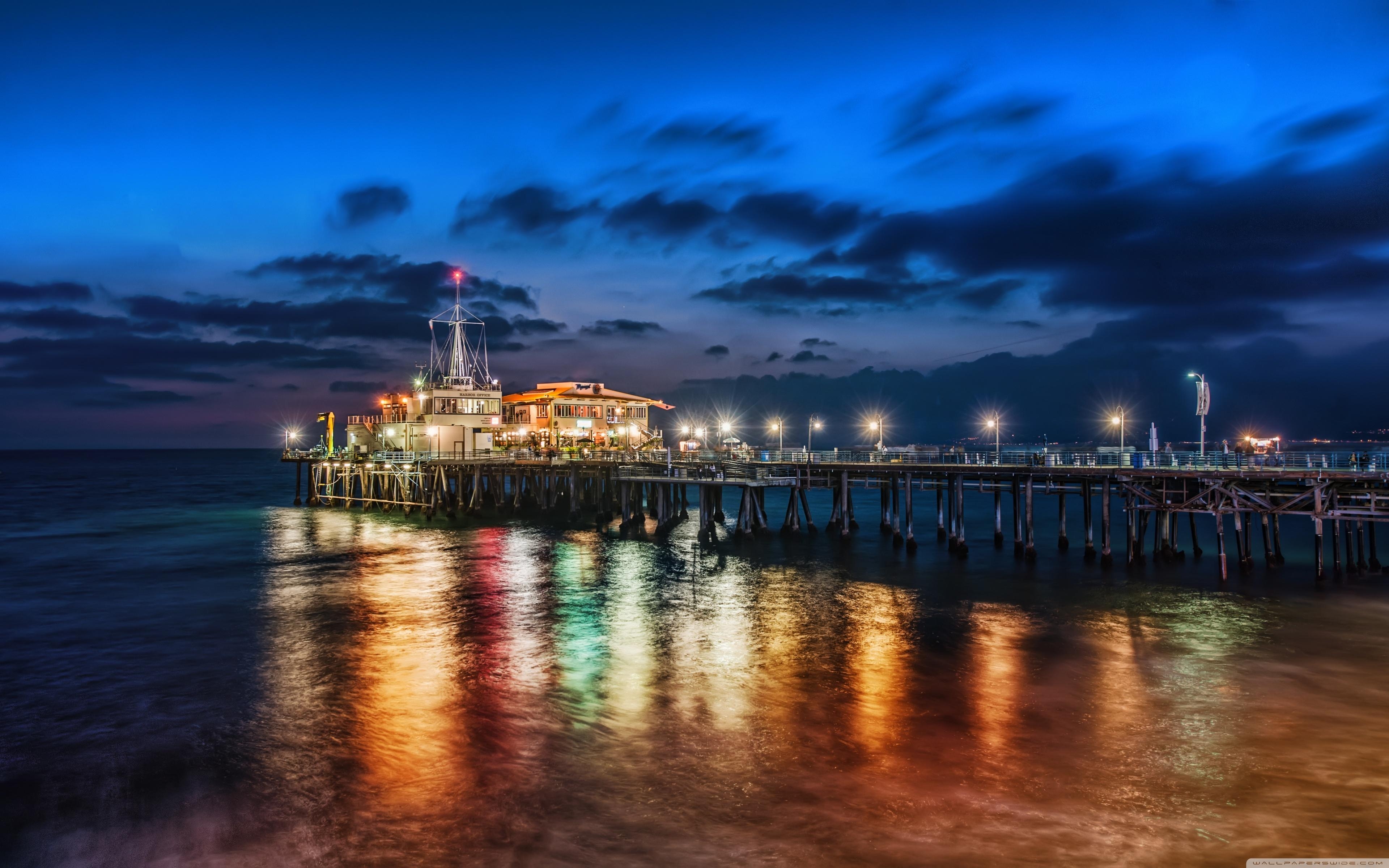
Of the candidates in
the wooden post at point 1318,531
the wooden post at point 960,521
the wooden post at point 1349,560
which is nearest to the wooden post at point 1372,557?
the wooden post at point 1349,560

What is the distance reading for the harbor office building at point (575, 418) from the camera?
76000mm

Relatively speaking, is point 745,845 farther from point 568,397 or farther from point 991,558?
point 568,397

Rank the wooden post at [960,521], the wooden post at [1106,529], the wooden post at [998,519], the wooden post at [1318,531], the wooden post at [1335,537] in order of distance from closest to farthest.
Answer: the wooden post at [1318,531] → the wooden post at [1335,537] → the wooden post at [1106,529] → the wooden post at [960,521] → the wooden post at [998,519]

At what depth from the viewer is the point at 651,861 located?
→ 484 inches

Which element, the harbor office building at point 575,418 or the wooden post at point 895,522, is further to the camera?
the harbor office building at point 575,418

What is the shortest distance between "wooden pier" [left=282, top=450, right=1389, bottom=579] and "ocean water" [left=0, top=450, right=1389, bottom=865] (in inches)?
122

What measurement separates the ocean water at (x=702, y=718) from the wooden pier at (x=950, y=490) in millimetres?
3099

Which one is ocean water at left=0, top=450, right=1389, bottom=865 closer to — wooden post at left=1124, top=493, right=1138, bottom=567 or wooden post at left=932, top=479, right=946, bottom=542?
wooden post at left=1124, top=493, right=1138, bottom=567

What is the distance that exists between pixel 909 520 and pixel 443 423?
145 feet

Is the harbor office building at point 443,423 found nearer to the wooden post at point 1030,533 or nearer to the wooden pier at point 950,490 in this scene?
the wooden pier at point 950,490

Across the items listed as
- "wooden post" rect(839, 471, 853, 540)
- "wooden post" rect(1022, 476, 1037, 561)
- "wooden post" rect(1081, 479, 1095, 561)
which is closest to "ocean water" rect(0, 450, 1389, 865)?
"wooden post" rect(1022, 476, 1037, 561)

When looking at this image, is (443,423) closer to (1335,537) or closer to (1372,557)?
(1335,537)

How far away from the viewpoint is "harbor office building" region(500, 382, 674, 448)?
7600cm

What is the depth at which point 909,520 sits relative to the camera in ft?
144
